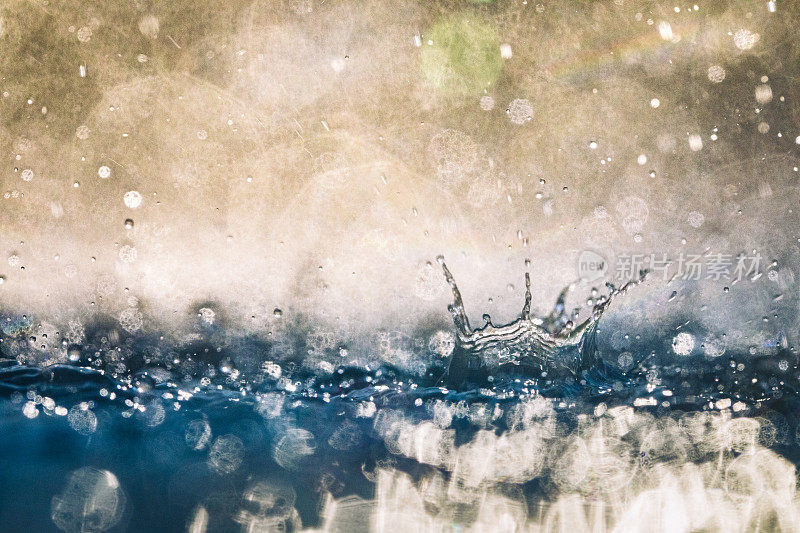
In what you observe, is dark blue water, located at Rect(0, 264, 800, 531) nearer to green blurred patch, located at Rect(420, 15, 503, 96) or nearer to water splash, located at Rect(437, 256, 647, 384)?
water splash, located at Rect(437, 256, 647, 384)

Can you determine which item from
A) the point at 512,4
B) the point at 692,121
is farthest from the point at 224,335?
the point at 692,121

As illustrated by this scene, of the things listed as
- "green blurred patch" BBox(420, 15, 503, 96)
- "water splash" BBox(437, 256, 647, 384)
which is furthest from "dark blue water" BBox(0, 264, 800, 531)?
"green blurred patch" BBox(420, 15, 503, 96)

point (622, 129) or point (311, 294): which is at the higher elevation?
point (622, 129)

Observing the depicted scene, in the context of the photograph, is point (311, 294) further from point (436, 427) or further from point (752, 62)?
point (752, 62)

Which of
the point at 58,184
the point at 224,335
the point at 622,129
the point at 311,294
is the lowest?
the point at 224,335

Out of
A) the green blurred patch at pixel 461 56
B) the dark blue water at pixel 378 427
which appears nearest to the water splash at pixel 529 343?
the dark blue water at pixel 378 427

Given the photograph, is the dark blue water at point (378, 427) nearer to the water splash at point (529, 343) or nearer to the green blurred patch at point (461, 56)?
the water splash at point (529, 343)
